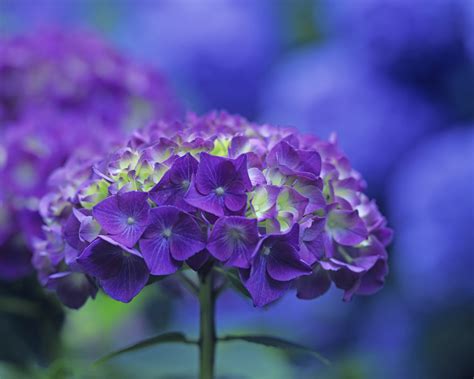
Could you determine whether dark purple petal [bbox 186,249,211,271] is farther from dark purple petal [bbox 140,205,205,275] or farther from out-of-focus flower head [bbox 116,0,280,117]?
out-of-focus flower head [bbox 116,0,280,117]

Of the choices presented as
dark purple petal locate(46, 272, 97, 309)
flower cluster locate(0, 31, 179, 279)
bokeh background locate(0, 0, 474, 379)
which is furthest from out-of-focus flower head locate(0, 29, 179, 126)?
dark purple petal locate(46, 272, 97, 309)

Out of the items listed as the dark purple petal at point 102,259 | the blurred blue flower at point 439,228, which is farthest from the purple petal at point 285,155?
the blurred blue flower at point 439,228

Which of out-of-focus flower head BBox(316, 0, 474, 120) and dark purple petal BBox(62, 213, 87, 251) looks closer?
dark purple petal BBox(62, 213, 87, 251)

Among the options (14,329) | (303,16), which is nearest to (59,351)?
(14,329)

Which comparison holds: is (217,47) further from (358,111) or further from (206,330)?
(206,330)

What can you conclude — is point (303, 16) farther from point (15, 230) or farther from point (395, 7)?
point (15, 230)

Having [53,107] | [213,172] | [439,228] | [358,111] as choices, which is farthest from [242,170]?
[358,111]
